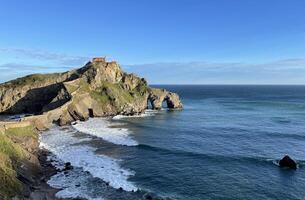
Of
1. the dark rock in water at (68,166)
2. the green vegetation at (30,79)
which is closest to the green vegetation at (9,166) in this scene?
the dark rock in water at (68,166)

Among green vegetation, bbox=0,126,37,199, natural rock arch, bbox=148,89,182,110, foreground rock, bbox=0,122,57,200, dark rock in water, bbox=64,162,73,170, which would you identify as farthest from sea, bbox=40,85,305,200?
natural rock arch, bbox=148,89,182,110

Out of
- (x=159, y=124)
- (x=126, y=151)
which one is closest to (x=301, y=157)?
(x=126, y=151)

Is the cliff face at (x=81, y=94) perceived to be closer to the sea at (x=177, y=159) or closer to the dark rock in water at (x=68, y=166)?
the sea at (x=177, y=159)

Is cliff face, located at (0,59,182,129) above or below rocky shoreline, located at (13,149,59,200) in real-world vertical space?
above

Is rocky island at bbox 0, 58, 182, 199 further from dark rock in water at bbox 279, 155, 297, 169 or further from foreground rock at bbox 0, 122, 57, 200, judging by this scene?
dark rock in water at bbox 279, 155, 297, 169

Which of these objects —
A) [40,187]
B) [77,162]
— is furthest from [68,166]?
[40,187]

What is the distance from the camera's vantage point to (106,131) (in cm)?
9494

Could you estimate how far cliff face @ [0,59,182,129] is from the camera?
116m

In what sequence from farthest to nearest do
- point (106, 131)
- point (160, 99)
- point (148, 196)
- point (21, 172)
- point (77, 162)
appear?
point (160, 99) → point (106, 131) → point (77, 162) → point (21, 172) → point (148, 196)

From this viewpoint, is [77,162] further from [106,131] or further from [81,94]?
[81,94]

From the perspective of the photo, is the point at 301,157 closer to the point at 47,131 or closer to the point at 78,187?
the point at 78,187

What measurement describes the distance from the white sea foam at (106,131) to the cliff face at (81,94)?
18.5 feet

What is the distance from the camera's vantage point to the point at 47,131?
93625 millimetres

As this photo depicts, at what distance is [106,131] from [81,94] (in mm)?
30862
